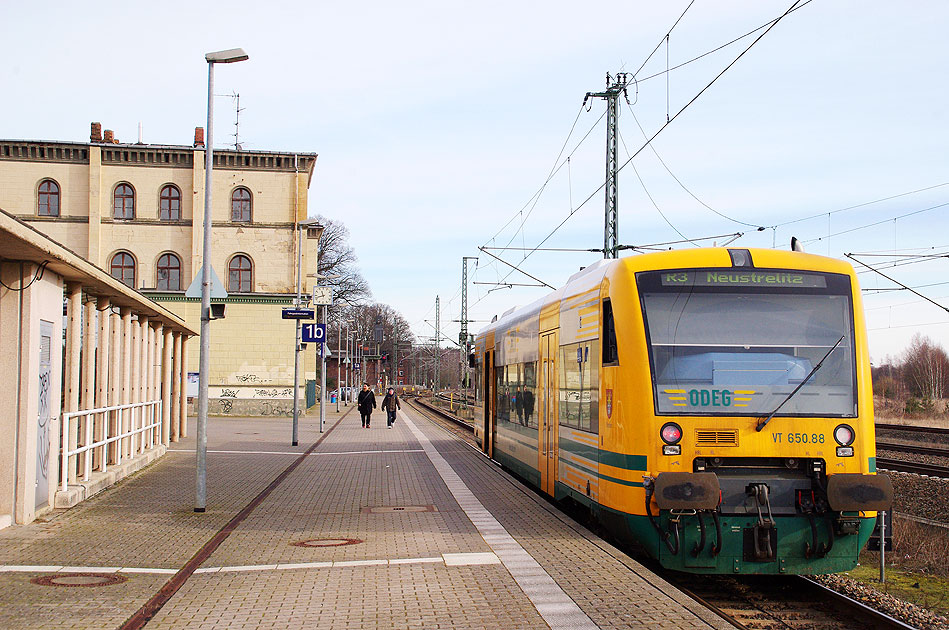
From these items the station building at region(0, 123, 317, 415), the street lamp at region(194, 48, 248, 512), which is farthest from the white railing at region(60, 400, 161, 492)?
the station building at region(0, 123, 317, 415)

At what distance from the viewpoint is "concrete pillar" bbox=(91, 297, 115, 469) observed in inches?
550

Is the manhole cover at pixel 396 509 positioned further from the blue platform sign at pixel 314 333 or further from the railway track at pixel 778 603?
the blue platform sign at pixel 314 333

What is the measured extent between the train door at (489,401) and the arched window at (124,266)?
94.5 ft

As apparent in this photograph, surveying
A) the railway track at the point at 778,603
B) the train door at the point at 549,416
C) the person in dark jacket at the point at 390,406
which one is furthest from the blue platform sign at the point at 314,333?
the railway track at the point at 778,603

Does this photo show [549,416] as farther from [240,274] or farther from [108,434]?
[240,274]

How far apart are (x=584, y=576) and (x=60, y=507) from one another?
23.4ft

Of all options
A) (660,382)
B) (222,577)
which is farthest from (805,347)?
(222,577)

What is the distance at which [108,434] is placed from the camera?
15758 millimetres

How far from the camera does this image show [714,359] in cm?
853

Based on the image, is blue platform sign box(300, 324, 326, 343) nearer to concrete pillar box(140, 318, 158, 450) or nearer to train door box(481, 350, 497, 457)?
concrete pillar box(140, 318, 158, 450)

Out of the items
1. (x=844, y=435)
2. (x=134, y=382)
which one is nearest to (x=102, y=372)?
(x=134, y=382)

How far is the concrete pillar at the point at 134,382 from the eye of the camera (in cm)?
1633

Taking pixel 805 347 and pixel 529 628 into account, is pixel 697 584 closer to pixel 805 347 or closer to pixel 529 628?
pixel 805 347

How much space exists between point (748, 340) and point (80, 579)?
19.3 ft
